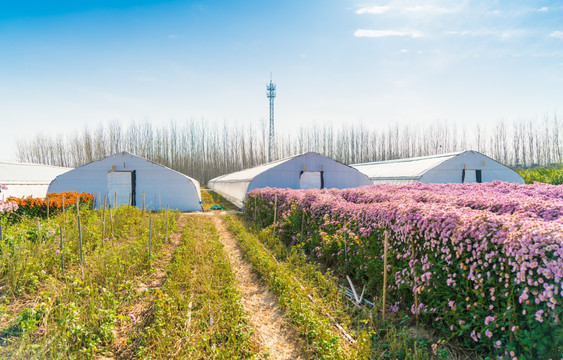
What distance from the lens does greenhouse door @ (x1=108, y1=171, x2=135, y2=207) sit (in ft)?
60.2

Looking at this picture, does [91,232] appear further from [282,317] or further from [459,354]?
[459,354]

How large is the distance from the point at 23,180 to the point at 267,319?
23.2 meters

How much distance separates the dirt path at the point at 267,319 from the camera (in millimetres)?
4180

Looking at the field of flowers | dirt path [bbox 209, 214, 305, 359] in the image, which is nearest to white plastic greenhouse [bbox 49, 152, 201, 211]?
dirt path [bbox 209, 214, 305, 359]

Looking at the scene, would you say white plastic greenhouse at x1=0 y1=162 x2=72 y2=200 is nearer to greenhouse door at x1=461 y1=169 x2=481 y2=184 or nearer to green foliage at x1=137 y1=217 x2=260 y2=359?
green foliage at x1=137 y1=217 x2=260 y2=359

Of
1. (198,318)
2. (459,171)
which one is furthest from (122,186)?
(459,171)

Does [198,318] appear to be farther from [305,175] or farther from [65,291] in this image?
[305,175]

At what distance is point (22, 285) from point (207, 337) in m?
3.75

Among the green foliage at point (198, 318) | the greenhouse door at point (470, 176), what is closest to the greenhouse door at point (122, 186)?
the green foliage at point (198, 318)

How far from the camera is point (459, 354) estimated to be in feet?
12.5

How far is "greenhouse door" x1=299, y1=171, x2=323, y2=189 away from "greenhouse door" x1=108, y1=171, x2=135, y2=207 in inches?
390

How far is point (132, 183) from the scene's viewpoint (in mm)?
18484

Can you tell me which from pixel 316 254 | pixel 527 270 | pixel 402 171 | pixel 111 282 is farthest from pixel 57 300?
pixel 402 171

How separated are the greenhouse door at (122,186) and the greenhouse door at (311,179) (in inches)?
390
